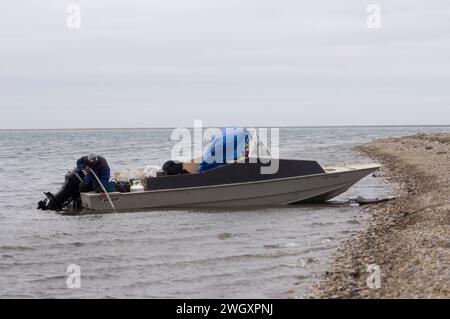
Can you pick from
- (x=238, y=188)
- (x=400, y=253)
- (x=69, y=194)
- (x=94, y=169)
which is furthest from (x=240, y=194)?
(x=400, y=253)

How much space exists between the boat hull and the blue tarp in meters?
0.73

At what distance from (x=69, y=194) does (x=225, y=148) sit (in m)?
4.75

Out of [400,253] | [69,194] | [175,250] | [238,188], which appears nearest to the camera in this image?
[400,253]

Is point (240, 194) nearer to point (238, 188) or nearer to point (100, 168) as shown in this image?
point (238, 188)

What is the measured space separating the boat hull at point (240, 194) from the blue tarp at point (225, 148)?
729mm

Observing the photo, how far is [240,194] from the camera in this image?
18062 mm

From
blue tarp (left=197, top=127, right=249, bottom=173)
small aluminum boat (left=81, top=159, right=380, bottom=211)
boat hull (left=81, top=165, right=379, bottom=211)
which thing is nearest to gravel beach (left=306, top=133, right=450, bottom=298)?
boat hull (left=81, top=165, right=379, bottom=211)

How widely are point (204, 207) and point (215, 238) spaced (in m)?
4.02

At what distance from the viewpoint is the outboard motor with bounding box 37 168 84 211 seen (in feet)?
61.4

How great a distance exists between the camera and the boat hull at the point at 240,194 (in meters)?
17.9

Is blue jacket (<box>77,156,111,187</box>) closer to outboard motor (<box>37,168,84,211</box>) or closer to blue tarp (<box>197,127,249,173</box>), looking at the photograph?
outboard motor (<box>37,168,84,211</box>)

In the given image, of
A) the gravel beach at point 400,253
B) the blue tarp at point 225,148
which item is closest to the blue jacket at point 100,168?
the blue tarp at point 225,148
